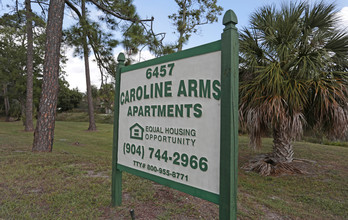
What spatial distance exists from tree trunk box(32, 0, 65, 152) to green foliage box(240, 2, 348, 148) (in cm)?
525

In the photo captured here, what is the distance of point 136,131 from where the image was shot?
114 inches

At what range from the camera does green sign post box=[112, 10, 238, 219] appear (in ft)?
6.05

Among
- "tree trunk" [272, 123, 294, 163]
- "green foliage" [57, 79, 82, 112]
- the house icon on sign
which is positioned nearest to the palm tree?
"tree trunk" [272, 123, 294, 163]

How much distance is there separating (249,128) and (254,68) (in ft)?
5.50

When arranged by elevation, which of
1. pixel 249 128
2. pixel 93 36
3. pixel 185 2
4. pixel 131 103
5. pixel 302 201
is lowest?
pixel 302 201

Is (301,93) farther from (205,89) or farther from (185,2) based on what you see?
(185,2)

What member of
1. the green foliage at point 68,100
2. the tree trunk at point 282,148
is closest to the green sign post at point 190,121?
the tree trunk at point 282,148

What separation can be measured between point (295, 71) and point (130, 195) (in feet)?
17.5

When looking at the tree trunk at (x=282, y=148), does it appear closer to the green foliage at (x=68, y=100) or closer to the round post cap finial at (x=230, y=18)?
the round post cap finial at (x=230, y=18)

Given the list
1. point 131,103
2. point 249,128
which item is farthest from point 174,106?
point 249,128

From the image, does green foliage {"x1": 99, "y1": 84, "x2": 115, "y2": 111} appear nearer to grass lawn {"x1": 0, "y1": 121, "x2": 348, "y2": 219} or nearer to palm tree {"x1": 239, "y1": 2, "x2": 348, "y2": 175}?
grass lawn {"x1": 0, "y1": 121, "x2": 348, "y2": 219}

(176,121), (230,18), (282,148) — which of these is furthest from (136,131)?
(282,148)

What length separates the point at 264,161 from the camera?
705 cm

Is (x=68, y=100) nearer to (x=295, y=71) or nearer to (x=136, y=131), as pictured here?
(x=295, y=71)
